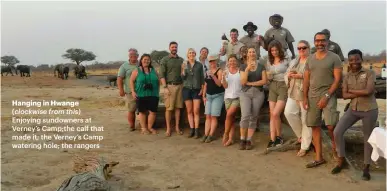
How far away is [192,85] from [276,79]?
1.67m

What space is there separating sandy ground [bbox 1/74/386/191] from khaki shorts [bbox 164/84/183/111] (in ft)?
1.88

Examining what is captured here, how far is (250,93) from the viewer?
6395mm

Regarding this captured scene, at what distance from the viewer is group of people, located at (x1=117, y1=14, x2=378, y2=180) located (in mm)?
5141

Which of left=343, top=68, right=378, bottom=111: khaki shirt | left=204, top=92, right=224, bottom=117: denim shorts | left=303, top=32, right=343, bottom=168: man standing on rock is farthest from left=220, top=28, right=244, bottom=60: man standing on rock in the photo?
left=343, top=68, right=378, bottom=111: khaki shirt

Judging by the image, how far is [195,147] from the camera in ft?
22.4

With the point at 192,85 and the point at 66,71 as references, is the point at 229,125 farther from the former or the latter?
the point at 66,71

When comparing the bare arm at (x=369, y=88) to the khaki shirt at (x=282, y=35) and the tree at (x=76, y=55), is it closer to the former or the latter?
the khaki shirt at (x=282, y=35)

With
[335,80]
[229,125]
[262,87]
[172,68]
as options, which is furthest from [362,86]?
[172,68]

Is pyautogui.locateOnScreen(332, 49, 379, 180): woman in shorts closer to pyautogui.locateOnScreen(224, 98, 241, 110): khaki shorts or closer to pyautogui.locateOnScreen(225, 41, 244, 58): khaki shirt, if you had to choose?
pyautogui.locateOnScreen(224, 98, 241, 110): khaki shorts

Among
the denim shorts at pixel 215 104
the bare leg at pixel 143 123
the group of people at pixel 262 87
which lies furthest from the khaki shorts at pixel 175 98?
the denim shorts at pixel 215 104

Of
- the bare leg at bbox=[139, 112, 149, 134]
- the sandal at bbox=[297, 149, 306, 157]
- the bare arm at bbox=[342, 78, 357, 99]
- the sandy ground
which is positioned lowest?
the sandy ground

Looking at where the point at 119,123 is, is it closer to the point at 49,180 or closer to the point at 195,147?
the point at 195,147

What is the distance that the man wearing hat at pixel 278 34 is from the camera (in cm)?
721

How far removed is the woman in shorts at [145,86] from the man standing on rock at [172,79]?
8.5 inches
